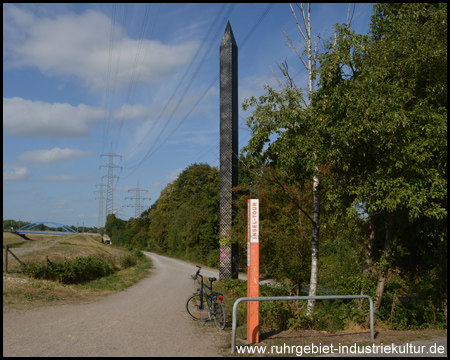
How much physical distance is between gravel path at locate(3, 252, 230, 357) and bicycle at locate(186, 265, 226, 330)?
245 millimetres

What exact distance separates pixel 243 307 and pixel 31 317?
208 inches

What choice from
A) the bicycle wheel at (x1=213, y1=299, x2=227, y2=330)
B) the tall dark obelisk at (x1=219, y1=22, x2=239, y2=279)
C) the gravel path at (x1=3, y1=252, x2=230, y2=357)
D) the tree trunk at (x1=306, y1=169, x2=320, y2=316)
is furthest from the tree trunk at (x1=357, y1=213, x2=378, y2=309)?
the tall dark obelisk at (x1=219, y1=22, x2=239, y2=279)

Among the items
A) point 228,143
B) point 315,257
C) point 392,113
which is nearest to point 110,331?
point 315,257

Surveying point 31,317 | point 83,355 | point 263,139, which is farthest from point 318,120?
point 31,317

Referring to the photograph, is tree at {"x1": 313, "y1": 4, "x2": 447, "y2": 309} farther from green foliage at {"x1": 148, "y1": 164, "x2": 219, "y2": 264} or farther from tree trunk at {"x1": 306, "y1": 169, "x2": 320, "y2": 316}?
green foliage at {"x1": 148, "y1": 164, "x2": 219, "y2": 264}

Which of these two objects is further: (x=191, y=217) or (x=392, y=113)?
(x=191, y=217)

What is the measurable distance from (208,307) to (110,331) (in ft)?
8.27

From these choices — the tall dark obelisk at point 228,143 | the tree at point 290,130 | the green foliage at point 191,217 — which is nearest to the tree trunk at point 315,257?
the tree at point 290,130

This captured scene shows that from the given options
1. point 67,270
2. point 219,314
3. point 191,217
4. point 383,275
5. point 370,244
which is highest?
point 191,217

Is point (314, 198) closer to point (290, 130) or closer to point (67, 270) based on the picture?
point (290, 130)

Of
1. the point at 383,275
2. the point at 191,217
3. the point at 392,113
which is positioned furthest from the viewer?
the point at 191,217

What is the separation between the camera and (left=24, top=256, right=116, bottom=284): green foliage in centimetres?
1474

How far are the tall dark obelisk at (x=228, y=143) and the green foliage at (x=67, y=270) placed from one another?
5.67 m

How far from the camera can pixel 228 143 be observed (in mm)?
16797
